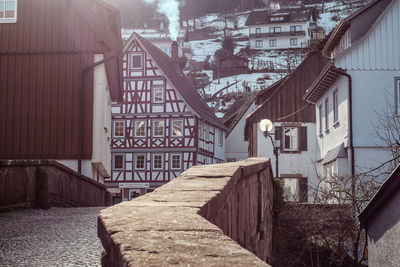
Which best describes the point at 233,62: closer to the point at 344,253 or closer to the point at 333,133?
the point at 333,133

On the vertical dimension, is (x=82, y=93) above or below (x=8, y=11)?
below

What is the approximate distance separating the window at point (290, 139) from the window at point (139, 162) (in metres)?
12.4

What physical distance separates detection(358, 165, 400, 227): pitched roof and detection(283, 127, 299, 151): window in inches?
715

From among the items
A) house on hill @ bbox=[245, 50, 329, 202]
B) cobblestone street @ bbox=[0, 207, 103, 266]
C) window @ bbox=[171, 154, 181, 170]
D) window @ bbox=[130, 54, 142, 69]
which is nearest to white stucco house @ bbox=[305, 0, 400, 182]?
house on hill @ bbox=[245, 50, 329, 202]

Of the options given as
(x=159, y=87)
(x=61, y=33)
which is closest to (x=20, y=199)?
(x=61, y=33)

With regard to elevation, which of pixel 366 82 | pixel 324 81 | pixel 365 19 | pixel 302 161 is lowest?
pixel 302 161

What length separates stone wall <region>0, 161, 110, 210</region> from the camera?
9.94 metres

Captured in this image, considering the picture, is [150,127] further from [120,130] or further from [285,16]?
[285,16]

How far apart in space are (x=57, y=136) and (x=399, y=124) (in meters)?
9.85

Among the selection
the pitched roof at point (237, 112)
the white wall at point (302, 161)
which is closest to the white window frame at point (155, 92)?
the pitched roof at point (237, 112)

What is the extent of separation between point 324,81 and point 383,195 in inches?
479

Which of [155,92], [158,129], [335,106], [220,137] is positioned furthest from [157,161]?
[335,106]

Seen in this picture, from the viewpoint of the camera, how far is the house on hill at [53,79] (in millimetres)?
16984

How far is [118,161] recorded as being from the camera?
4247cm
